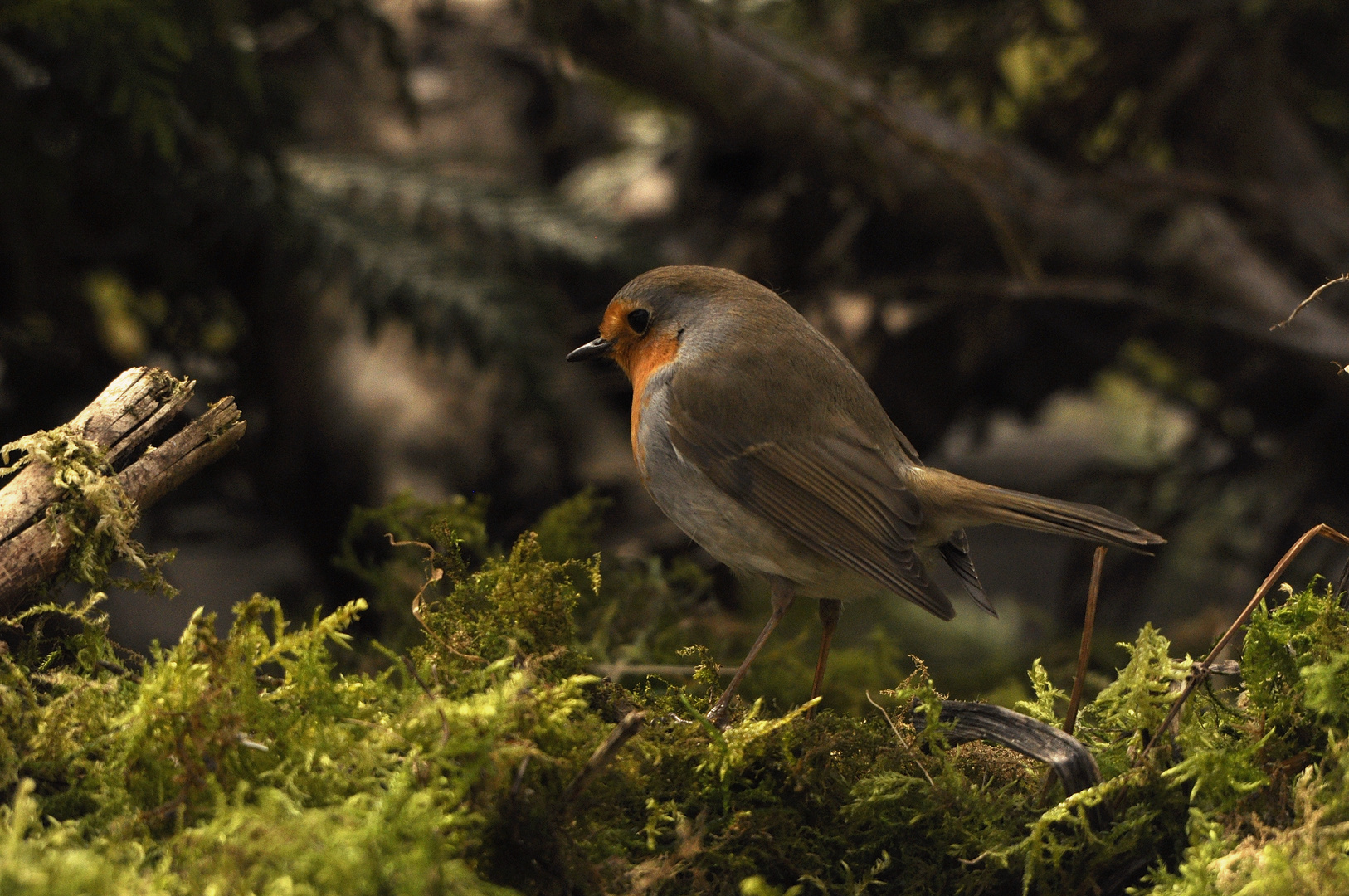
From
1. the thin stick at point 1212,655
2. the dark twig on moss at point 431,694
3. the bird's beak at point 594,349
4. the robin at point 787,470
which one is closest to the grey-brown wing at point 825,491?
the robin at point 787,470

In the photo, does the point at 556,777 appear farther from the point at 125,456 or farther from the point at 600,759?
the point at 125,456

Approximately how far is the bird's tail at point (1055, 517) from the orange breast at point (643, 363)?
0.67 m

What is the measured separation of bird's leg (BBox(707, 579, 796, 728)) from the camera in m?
1.95

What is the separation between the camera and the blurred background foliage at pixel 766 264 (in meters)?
3.71

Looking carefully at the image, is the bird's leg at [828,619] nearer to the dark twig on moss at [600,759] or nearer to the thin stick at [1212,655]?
the thin stick at [1212,655]

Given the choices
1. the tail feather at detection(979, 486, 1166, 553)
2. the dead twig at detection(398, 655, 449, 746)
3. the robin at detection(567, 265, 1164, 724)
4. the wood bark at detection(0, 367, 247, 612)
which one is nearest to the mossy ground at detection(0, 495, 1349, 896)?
the dead twig at detection(398, 655, 449, 746)

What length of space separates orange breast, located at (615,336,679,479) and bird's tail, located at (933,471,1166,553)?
2.20 feet

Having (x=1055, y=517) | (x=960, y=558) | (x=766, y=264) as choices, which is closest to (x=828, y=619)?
(x=960, y=558)

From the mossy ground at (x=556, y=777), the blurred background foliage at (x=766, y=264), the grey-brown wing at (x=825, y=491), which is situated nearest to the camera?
the mossy ground at (x=556, y=777)

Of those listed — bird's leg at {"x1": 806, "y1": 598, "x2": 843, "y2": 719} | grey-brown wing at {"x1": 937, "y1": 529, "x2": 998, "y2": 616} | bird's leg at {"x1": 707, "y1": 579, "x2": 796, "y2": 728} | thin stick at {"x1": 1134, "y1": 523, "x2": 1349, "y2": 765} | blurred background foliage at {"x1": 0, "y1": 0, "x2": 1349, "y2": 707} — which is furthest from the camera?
blurred background foliage at {"x1": 0, "y1": 0, "x2": 1349, "y2": 707}

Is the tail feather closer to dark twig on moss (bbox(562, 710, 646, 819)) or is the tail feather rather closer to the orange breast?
the orange breast

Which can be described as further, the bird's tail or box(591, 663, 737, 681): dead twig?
box(591, 663, 737, 681): dead twig

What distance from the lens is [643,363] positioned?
267cm

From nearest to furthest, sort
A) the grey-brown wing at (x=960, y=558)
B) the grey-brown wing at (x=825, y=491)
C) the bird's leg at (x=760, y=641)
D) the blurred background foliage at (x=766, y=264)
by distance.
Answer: the bird's leg at (x=760, y=641), the grey-brown wing at (x=825, y=491), the grey-brown wing at (x=960, y=558), the blurred background foliage at (x=766, y=264)
